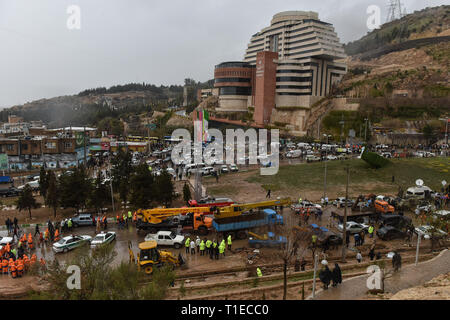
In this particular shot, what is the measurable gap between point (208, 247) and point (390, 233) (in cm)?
1150


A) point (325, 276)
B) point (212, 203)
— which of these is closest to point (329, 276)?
point (325, 276)

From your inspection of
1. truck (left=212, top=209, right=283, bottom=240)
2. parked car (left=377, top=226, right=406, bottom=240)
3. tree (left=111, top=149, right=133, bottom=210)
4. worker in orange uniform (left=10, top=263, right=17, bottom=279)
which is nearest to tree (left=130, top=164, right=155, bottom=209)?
tree (left=111, top=149, right=133, bottom=210)

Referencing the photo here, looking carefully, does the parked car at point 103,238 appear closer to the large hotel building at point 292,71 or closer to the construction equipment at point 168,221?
the construction equipment at point 168,221

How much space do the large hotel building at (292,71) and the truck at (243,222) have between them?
56532 mm

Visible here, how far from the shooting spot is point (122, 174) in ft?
100

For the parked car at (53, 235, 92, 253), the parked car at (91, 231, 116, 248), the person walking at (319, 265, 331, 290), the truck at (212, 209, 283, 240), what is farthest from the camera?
the truck at (212, 209, 283, 240)

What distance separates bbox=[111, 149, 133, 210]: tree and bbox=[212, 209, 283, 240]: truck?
35.4ft

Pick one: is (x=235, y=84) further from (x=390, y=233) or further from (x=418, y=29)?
(x=418, y=29)

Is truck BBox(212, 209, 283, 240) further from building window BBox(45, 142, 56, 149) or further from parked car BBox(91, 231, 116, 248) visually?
building window BBox(45, 142, 56, 149)

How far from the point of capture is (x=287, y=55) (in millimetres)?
84812

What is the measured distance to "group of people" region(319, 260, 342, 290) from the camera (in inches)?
475

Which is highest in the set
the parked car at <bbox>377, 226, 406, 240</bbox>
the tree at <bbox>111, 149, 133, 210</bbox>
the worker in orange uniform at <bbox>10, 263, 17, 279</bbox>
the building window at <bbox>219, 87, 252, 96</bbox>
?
the building window at <bbox>219, 87, 252, 96</bbox>

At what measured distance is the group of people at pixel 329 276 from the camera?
12.1 meters
